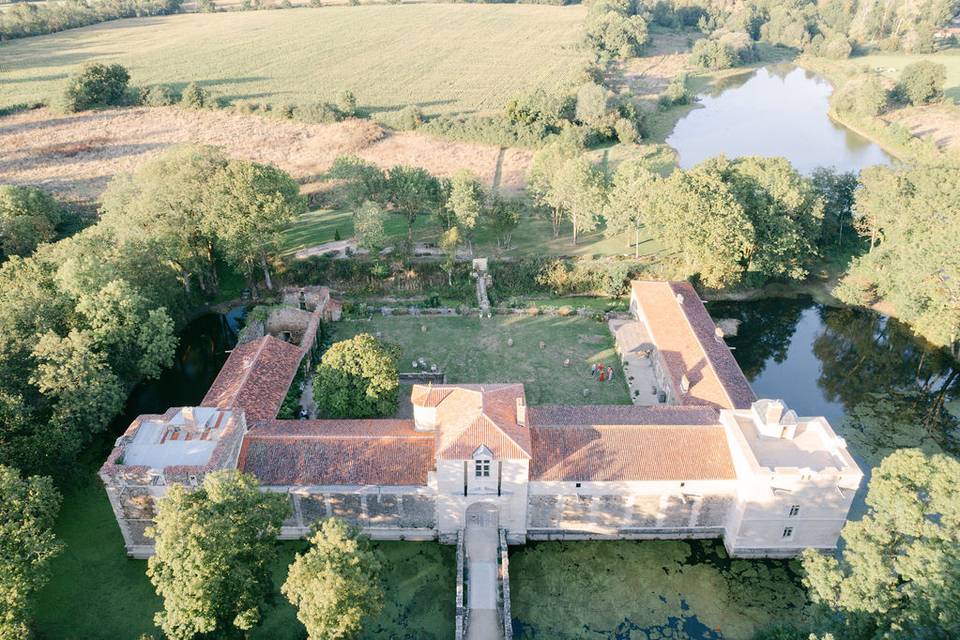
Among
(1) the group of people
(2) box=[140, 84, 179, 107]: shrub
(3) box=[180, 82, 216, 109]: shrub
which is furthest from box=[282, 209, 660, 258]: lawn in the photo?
(2) box=[140, 84, 179, 107]: shrub

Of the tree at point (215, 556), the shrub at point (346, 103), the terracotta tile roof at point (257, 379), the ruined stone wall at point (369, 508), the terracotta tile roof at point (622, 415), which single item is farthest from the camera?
the shrub at point (346, 103)

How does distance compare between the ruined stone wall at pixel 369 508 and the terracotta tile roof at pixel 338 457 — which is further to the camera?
the terracotta tile roof at pixel 338 457

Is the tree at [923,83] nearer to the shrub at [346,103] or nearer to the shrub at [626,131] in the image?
the shrub at [626,131]

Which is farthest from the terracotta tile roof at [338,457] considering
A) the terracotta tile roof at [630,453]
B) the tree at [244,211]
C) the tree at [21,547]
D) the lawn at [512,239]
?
the lawn at [512,239]

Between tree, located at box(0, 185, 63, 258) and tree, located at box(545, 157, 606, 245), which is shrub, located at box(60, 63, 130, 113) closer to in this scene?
tree, located at box(0, 185, 63, 258)

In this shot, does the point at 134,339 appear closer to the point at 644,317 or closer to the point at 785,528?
the point at 644,317

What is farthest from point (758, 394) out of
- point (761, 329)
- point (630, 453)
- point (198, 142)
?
point (198, 142)
